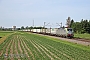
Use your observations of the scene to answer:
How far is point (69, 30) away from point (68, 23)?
106 meters

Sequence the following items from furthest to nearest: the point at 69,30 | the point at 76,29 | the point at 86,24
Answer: the point at 76,29 → the point at 86,24 → the point at 69,30

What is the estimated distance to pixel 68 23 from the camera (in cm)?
16162

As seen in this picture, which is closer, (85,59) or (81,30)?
(85,59)

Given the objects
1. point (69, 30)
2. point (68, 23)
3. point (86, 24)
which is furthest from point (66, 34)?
point (68, 23)

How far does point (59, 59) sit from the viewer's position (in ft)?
56.0

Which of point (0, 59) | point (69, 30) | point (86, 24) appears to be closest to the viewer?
point (0, 59)

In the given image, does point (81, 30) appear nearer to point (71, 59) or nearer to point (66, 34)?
point (66, 34)

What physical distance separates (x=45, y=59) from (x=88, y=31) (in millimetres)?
107863

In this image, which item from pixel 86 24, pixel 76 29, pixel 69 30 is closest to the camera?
pixel 69 30

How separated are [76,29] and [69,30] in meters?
74.2

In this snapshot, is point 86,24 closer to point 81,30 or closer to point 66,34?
point 81,30

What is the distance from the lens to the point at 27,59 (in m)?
16.9

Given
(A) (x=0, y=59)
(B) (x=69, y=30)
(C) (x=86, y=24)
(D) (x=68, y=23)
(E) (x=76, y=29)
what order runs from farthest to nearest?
(D) (x=68, y=23)
(E) (x=76, y=29)
(C) (x=86, y=24)
(B) (x=69, y=30)
(A) (x=0, y=59)

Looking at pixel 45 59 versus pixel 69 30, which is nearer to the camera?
pixel 45 59
